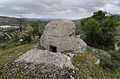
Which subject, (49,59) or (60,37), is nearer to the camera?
(49,59)

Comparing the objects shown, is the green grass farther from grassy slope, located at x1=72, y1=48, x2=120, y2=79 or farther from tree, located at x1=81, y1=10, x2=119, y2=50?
tree, located at x1=81, y1=10, x2=119, y2=50

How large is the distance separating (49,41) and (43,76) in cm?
467

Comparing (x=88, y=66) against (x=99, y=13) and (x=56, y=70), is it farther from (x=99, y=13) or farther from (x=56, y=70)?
(x=99, y=13)

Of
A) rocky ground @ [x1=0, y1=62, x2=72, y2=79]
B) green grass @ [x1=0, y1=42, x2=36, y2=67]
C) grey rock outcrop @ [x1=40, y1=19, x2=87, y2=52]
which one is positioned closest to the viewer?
rocky ground @ [x1=0, y1=62, x2=72, y2=79]

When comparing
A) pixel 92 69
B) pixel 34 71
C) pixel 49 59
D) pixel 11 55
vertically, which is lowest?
pixel 92 69

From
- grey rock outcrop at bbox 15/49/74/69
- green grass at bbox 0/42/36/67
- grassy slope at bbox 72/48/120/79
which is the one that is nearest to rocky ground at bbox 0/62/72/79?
grey rock outcrop at bbox 15/49/74/69

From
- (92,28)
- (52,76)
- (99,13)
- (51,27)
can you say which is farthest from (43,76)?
(99,13)

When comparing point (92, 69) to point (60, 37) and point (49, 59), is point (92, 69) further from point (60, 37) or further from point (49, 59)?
point (60, 37)

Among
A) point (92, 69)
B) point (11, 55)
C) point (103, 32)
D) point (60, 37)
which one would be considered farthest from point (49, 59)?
point (103, 32)

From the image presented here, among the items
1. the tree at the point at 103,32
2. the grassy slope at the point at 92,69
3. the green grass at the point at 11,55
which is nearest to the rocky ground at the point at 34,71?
the grassy slope at the point at 92,69

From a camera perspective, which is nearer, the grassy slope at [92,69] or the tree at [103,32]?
the grassy slope at [92,69]

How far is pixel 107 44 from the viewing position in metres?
16.8

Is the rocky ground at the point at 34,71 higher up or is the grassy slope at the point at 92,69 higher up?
the rocky ground at the point at 34,71

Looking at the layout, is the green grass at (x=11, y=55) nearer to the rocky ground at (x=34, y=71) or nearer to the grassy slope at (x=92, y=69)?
the rocky ground at (x=34, y=71)
